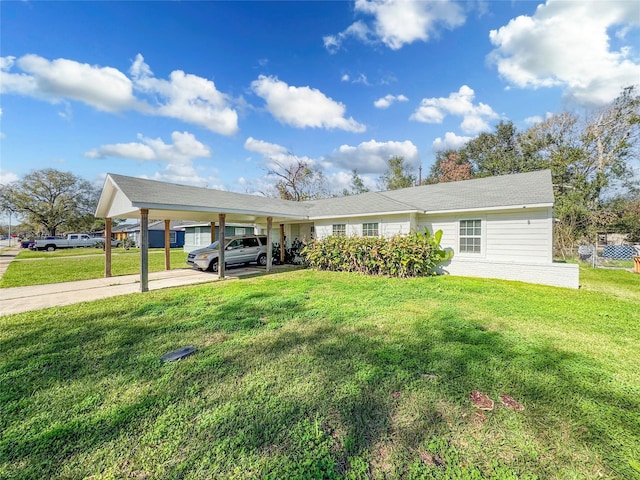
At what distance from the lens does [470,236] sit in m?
10.4

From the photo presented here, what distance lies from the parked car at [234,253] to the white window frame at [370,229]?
214 inches

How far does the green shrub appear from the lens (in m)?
9.79

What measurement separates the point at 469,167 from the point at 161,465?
31671 millimetres

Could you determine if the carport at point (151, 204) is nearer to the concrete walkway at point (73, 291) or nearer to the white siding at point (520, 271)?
the concrete walkway at point (73, 291)

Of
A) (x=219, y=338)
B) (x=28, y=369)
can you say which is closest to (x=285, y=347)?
(x=219, y=338)

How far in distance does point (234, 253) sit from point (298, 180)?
60.0ft

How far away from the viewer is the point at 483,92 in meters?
15.8

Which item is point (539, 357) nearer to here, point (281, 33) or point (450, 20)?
point (450, 20)

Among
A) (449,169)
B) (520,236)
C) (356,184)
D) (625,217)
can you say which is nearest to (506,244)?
(520,236)

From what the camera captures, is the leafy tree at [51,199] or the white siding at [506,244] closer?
the white siding at [506,244]

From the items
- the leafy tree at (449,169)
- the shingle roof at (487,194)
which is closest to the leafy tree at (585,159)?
the leafy tree at (449,169)

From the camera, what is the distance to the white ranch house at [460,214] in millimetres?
8570

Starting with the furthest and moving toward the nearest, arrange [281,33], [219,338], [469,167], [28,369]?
[469,167] → [281,33] → [219,338] → [28,369]

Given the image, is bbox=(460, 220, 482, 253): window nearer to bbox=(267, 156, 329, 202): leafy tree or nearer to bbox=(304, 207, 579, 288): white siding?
bbox=(304, 207, 579, 288): white siding
